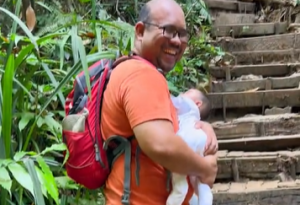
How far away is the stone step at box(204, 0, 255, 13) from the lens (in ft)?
21.4

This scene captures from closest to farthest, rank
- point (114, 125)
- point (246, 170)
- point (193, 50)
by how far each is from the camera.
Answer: point (114, 125)
point (246, 170)
point (193, 50)

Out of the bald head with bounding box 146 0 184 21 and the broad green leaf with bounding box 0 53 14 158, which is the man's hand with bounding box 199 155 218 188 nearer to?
the bald head with bounding box 146 0 184 21

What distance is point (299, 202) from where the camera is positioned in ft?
8.50

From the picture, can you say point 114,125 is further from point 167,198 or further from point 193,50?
point 193,50

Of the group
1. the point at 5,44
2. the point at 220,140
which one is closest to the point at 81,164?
the point at 5,44

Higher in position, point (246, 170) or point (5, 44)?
point (5, 44)

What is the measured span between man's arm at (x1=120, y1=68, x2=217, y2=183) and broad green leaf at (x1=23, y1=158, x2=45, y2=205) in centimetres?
36

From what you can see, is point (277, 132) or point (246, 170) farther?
point (277, 132)

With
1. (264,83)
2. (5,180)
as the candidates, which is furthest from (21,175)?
(264,83)

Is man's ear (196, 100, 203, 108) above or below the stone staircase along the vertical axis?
above

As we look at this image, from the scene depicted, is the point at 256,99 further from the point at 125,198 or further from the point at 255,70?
the point at 125,198

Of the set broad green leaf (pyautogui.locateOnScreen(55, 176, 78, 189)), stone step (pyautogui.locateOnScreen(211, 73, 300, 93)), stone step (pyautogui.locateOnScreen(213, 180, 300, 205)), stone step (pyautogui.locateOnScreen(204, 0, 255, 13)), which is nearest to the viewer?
broad green leaf (pyautogui.locateOnScreen(55, 176, 78, 189))

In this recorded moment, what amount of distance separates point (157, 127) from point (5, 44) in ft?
3.92

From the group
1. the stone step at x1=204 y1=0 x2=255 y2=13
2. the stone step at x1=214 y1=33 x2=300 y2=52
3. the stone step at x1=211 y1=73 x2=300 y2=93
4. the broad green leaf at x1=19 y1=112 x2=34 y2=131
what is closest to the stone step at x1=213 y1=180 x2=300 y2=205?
the broad green leaf at x1=19 y1=112 x2=34 y2=131
